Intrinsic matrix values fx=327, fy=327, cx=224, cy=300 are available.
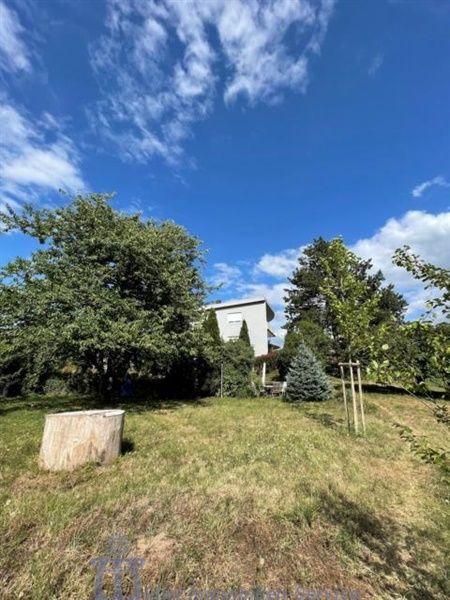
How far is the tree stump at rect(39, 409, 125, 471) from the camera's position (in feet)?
17.5

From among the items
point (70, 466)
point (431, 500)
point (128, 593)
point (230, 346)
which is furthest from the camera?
point (230, 346)

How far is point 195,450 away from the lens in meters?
6.67

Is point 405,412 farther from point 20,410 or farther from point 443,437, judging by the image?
point 20,410

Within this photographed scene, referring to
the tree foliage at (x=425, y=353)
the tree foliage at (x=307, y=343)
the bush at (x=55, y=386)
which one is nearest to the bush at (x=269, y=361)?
the tree foliage at (x=307, y=343)

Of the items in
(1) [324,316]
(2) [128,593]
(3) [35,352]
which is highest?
(1) [324,316]

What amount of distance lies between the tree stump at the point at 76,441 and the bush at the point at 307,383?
1022 cm

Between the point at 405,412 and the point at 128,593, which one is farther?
the point at 405,412

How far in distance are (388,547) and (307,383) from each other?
437 inches

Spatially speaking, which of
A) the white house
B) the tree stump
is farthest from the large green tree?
the white house

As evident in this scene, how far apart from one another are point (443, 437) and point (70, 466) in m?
9.14

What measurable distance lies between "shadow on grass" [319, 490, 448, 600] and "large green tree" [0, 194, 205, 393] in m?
7.22

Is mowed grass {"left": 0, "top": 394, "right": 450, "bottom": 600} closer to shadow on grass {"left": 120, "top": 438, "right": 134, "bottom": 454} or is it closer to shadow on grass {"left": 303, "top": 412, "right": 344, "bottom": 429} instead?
shadow on grass {"left": 120, "top": 438, "right": 134, "bottom": 454}

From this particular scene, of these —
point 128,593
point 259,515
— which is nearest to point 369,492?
point 259,515

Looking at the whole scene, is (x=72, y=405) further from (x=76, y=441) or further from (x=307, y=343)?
(x=307, y=343)
